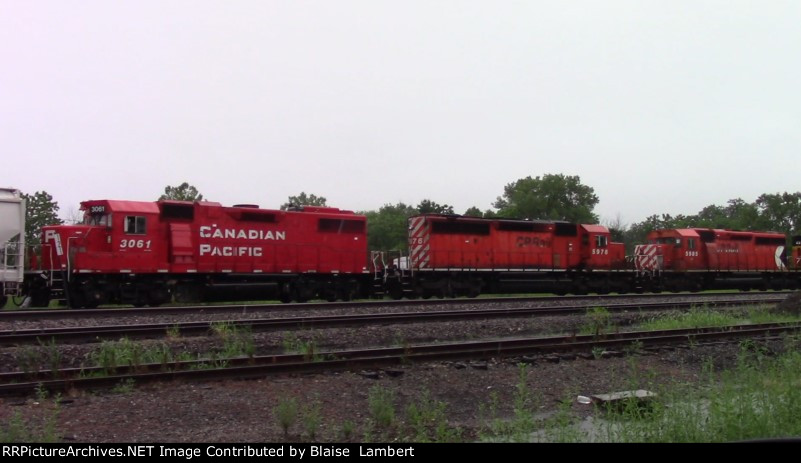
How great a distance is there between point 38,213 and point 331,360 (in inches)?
1423

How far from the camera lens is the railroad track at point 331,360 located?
809cm

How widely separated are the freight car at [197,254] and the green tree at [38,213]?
56.4 feet

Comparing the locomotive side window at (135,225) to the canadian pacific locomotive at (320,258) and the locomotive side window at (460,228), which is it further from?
the locomotive side window at (460,228)

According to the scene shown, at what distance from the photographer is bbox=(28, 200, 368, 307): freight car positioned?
→ 62.9 feet

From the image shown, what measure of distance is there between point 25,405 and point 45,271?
13.5 m

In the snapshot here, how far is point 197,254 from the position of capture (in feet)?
69.3

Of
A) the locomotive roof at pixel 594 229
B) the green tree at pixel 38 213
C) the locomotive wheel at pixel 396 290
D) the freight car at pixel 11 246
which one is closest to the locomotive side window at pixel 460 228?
the locomotive wheel at pixel 396 290

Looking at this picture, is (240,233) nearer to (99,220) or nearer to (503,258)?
(99,220)

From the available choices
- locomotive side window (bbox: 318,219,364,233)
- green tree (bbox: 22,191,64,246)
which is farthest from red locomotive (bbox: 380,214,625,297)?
green tree (bbox: 22,191,64,246)

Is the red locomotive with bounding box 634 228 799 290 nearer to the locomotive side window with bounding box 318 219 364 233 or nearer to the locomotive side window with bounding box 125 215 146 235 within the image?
the locomotive side window with bounding box 318 219 364 233

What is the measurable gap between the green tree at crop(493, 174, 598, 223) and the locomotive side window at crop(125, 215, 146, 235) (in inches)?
1919

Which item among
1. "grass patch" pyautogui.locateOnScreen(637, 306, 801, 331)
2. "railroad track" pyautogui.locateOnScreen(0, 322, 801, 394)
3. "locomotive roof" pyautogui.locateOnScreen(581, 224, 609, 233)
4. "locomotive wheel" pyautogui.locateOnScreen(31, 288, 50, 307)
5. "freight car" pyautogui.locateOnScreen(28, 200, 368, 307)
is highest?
"locomotive roof" pyautogui.locateOnScreen(581, 224, 609, 233)
